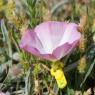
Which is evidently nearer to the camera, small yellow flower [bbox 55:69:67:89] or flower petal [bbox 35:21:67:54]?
small yellow flower [bbox 55:69:67:89]

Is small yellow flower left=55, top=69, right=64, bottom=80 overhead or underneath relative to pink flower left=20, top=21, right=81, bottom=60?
underneath

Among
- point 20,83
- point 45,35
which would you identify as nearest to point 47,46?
point 45,35

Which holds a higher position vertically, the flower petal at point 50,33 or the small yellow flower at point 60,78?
the flower petal at point 50,33

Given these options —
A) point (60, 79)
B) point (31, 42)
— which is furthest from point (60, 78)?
point (31, 42)

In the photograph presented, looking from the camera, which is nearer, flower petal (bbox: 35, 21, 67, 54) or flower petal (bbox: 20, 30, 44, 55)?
flower petal (bbox: 20, 30, 44, 55)

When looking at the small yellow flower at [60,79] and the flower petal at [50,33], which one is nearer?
the small yellow flower at [60,79]

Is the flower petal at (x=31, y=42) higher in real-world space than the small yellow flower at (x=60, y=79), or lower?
higher

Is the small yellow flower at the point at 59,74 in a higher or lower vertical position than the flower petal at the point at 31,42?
lower

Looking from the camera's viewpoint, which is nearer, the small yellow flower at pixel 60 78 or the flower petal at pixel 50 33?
the small yellow flower at pixel 60 78

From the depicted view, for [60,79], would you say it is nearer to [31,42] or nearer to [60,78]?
[60,78]

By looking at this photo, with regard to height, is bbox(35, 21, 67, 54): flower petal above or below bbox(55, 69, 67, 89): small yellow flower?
above

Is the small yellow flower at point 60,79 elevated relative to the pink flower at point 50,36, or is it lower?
lower

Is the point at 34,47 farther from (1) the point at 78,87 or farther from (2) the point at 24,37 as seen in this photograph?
(1) the point at 78,87
